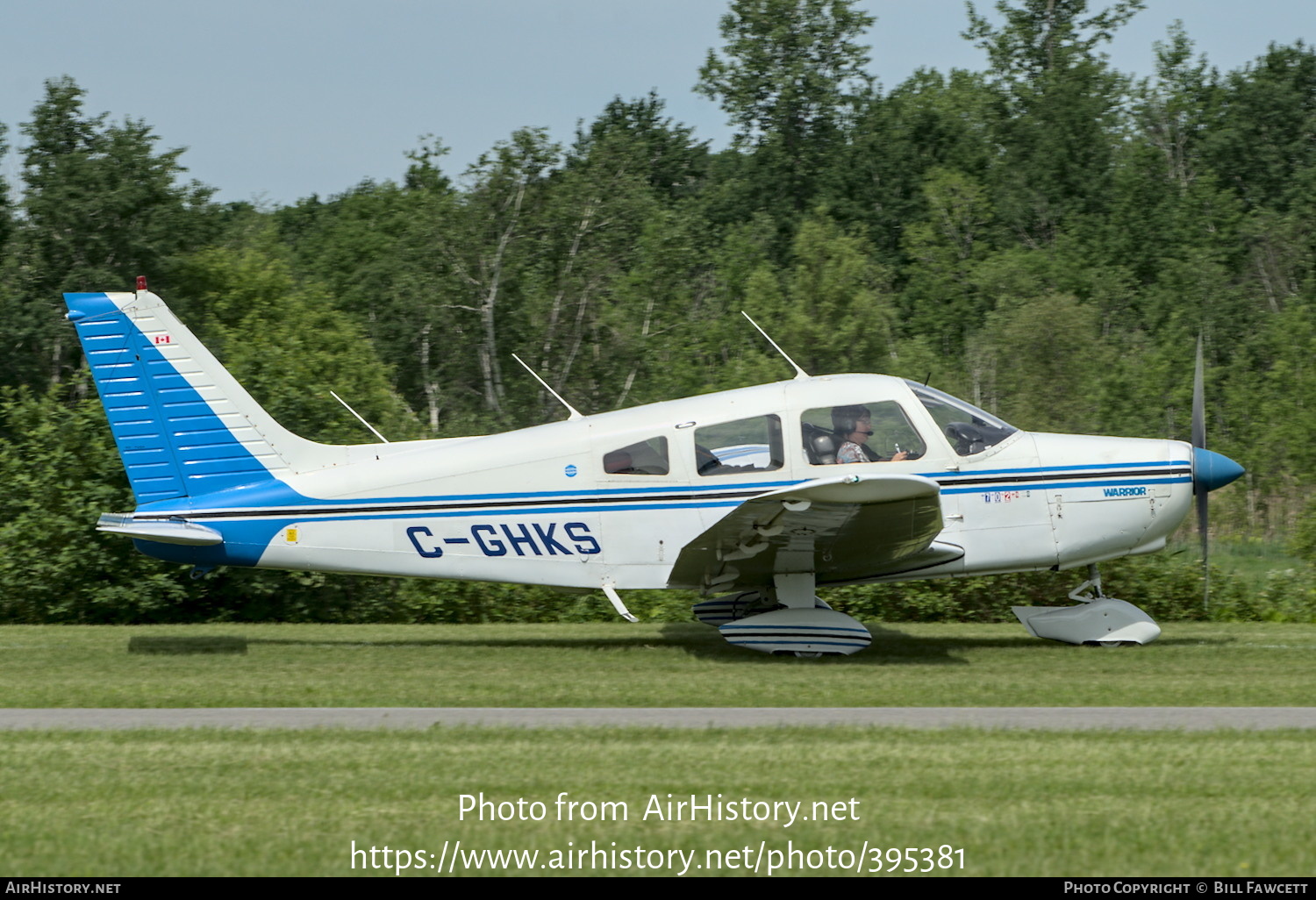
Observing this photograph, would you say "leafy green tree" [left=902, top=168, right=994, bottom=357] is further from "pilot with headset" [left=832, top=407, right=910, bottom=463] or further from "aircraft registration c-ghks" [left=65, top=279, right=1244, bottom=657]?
"pilot with headset" [left=832, top=407, right=910, bottom=463]

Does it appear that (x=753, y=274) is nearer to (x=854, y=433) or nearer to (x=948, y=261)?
(x=948, y=261)

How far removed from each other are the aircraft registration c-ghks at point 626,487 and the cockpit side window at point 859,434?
14 mm

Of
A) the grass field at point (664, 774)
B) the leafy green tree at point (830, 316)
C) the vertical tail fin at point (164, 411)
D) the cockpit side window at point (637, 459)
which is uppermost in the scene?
the leafy green tree at point (830, 316)

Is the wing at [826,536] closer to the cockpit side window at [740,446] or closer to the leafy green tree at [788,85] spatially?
the cockpit side window at [740,446]

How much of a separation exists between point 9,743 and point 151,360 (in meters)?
4.42

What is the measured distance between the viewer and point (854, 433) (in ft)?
33.8

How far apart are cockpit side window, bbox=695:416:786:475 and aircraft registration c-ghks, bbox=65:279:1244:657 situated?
0.6 inches

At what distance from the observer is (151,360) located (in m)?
10.7

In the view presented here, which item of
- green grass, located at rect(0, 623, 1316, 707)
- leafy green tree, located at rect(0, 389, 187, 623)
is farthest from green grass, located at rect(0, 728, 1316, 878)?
leafy green tree, located at rect(0, 389, 187, 623)

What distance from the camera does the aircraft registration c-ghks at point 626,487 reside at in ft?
34.1

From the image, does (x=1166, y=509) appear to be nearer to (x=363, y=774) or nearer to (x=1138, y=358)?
(x=363, y=774)

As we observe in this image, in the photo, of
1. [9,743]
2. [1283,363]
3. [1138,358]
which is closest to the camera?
[9,743]

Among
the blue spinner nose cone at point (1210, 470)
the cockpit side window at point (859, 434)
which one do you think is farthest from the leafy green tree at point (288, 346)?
the blue spinner nose cone at point (1210, 470)
